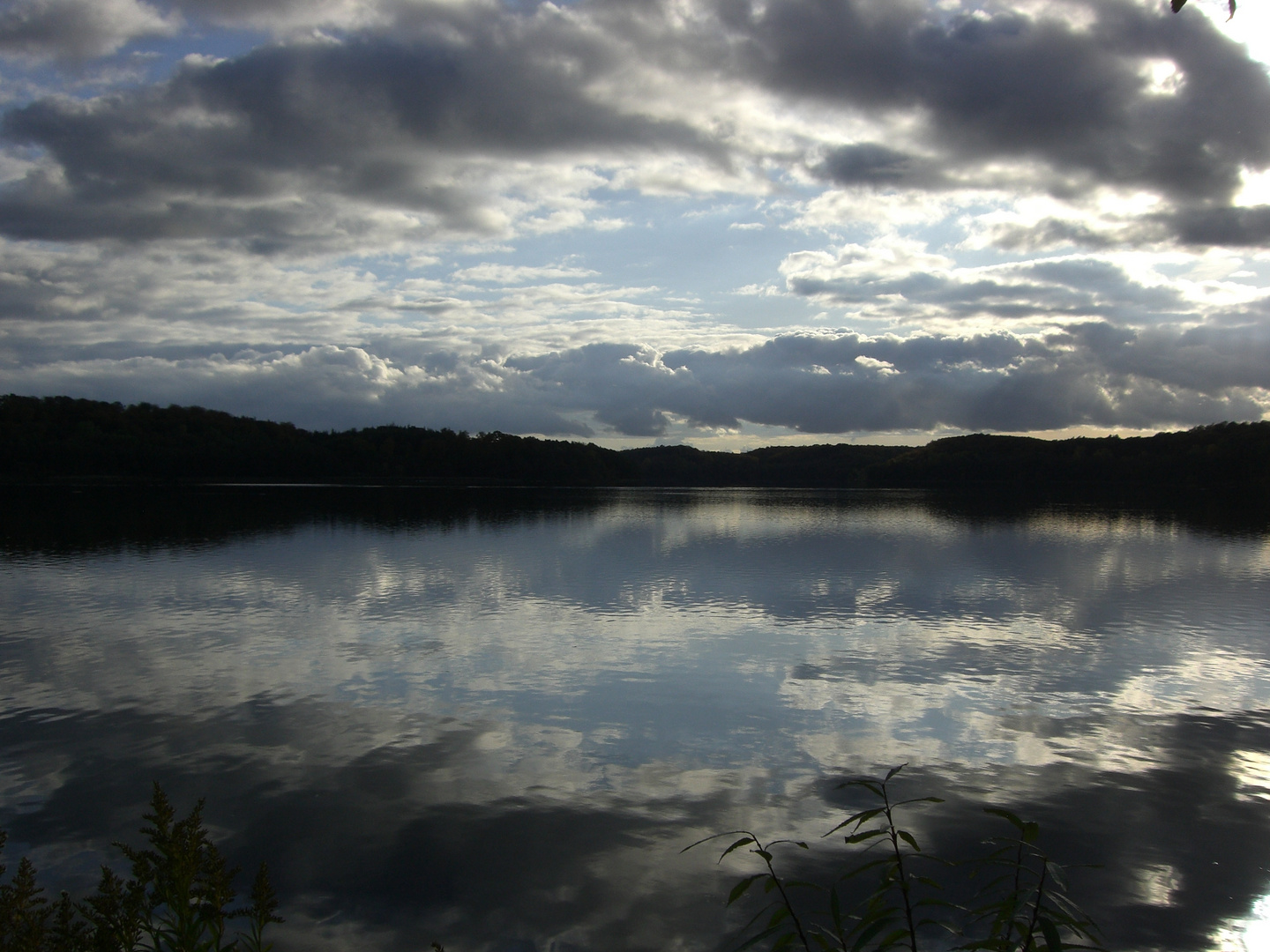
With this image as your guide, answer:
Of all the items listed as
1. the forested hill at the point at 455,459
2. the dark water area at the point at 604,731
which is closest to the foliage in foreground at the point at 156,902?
the dark water area at the point at 604,731

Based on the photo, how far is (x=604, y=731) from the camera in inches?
400

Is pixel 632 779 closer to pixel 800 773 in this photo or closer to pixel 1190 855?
pixel 800 773

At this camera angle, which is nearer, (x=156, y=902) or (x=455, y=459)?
(x=156, y=902)

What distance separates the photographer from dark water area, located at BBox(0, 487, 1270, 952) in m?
6.55

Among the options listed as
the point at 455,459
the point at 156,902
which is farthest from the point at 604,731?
the point at 455,459

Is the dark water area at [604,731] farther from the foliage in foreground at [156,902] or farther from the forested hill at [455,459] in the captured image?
the forested hill at [455,459]

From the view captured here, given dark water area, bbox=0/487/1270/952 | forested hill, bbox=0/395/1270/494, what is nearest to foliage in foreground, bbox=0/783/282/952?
dark water area, bbox=0/487/1270/952

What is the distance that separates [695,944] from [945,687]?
7898mm

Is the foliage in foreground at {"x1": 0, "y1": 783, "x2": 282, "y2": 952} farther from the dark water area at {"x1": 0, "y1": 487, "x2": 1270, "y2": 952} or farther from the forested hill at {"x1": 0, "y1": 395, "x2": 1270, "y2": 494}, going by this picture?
the forested hill at {"x1": 0, "y1": 395, "x2": 1270, "y2": 494}

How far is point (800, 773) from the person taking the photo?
29.0ft

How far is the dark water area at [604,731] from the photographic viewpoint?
6.55 m

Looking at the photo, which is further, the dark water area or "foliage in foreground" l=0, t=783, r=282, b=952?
the dark water area

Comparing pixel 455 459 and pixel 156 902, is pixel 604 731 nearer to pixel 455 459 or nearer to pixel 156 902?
pixel 156 902

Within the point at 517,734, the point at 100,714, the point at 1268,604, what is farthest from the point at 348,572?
the point at 1268,604
